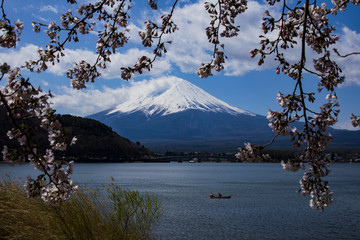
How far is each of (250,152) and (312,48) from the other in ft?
3.98

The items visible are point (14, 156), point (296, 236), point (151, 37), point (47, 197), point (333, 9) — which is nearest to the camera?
point (14, 156)

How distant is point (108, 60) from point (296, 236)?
19750mm

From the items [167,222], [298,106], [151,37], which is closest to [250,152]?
[298,106]

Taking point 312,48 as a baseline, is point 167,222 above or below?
below

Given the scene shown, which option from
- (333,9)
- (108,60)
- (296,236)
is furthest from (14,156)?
(296,236)

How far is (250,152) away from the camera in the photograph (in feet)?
12.6

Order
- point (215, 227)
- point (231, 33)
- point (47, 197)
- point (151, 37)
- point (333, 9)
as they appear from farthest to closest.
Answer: point (215, 227) < point (231, 33) < point (151, 37) < point (333, 9) < point (47, 197)

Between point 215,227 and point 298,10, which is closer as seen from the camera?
point 298,10

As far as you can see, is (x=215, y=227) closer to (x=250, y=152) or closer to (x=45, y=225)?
(x=45, y=225)

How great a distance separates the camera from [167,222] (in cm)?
2475

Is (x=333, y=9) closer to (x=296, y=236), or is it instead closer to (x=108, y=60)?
(x=108, y=60)

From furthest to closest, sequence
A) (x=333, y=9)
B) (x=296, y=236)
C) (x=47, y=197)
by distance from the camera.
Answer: (x=296, y=236), (x=333, y=9), (x=47, y=197)

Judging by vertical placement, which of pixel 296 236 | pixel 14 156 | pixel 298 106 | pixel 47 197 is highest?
pixel 298 106

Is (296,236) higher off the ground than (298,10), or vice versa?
(298,10)
